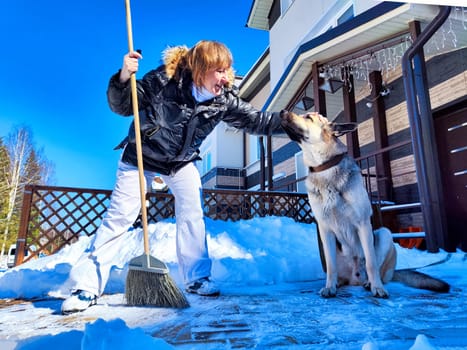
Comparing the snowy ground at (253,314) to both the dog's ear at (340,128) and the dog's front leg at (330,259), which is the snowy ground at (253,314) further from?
the dog's ear at (340,128)

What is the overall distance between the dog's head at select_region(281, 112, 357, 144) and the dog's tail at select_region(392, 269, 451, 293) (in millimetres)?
1241

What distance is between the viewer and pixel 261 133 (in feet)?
8.62

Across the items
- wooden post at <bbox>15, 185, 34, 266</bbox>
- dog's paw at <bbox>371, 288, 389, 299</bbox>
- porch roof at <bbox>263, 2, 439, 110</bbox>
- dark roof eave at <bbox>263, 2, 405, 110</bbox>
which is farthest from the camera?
dark roof eave at <bbox>263, 2, 405, 110</bbox>

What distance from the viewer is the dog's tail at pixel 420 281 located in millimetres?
2004

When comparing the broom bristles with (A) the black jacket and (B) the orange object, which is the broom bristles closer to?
(A) the black jacket

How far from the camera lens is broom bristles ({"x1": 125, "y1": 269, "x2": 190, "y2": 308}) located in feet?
5.71

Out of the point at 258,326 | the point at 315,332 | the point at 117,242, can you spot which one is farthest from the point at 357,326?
the point at 117,242

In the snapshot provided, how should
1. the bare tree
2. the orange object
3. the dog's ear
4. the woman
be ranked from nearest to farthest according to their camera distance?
the woman → the dog's ear → the orange object → the bare tree

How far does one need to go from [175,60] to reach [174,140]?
2.03 feet

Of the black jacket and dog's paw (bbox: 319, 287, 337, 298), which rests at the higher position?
the black jacket

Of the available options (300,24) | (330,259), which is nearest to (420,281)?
(330,259)

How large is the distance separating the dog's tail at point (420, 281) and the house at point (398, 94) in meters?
1.58

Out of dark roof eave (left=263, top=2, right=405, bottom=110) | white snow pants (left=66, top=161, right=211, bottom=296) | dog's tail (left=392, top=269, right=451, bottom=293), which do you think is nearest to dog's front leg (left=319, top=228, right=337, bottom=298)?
Result: dog's tail (left=392, top=269, right=451, bottom=293)

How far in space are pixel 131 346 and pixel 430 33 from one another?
15.9ft
